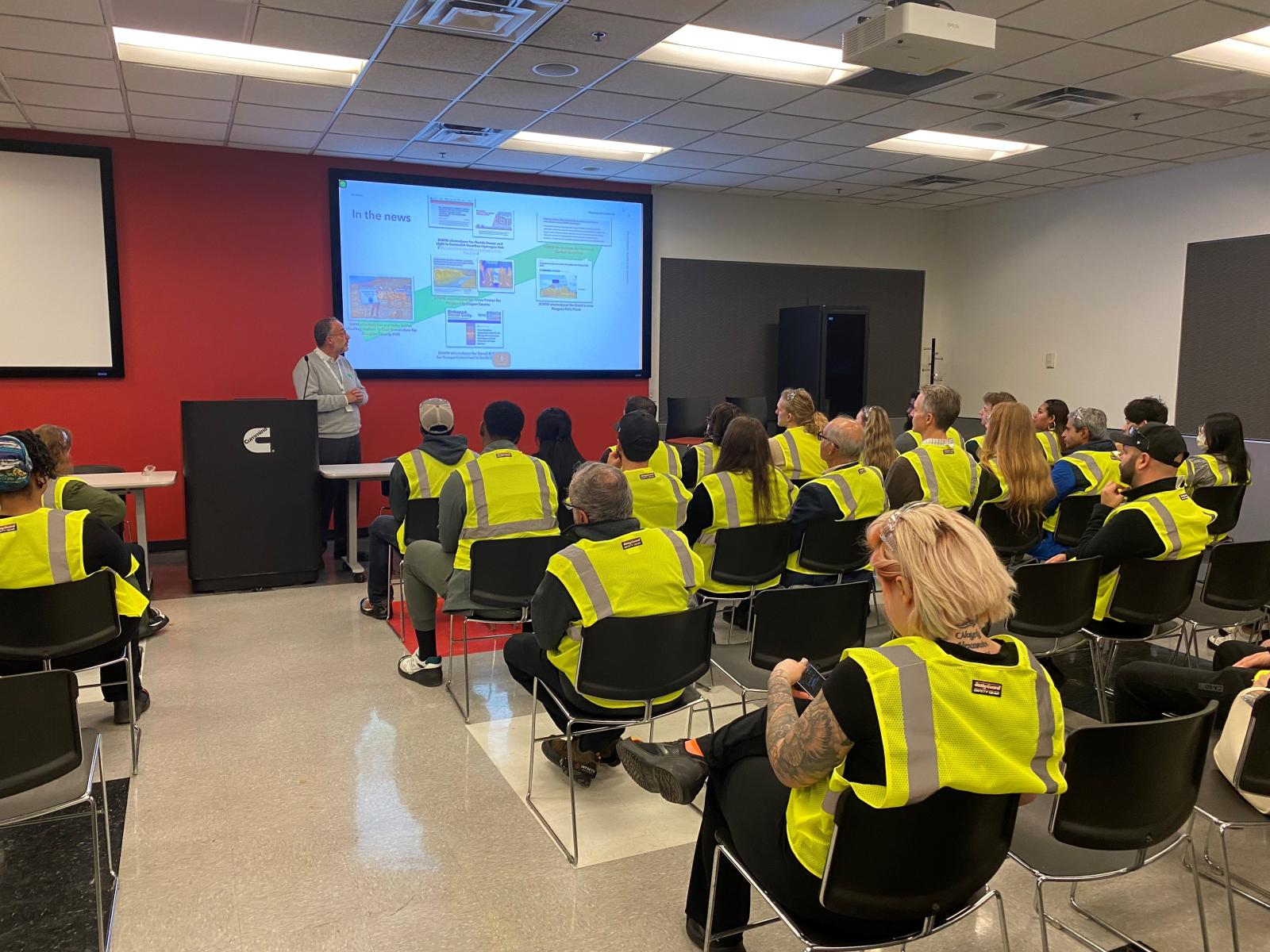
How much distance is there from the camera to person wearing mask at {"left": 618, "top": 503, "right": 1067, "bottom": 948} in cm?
157

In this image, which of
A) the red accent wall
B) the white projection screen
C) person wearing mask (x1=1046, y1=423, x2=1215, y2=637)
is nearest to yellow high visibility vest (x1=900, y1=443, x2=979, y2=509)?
person wearing mask (x1=1046, y1=423, x2=1215, y2=637)

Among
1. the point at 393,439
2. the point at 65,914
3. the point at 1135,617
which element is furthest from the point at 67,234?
the point at 1135,617

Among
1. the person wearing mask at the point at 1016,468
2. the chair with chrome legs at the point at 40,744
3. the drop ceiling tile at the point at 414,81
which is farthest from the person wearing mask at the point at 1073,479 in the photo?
the chair with chrome legs at the point at 40,744

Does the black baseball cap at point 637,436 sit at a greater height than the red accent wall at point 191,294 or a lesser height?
lesser

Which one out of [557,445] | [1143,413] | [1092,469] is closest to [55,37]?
[557,445]

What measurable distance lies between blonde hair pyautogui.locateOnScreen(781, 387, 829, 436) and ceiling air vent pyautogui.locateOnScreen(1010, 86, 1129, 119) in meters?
2.29

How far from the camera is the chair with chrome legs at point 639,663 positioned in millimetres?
2656

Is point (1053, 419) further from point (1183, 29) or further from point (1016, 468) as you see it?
point (1183, 29)

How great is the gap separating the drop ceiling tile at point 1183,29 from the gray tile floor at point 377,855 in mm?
3470

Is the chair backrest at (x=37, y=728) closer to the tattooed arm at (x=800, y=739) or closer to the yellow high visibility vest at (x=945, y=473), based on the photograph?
the tattooed arm at (x=800, y=739)

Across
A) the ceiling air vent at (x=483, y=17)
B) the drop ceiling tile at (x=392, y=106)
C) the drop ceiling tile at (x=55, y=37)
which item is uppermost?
the ceiling air vent at (x=483, y=17)

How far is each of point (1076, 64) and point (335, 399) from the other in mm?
5165

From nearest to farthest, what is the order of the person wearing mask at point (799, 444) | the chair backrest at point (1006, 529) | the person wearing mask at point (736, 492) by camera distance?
the person wearing mask at point (736, 492) → the chair backrest at point (1006, 529) → the person wearing mask at point (799, 444)

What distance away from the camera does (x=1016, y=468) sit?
14.4 ft
